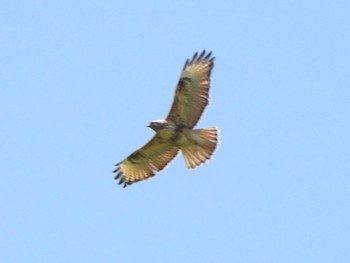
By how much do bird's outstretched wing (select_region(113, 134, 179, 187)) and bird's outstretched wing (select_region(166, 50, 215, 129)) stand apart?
2.15 feet

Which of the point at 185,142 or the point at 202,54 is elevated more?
the point at 202,54

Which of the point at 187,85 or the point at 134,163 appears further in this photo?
the point at 134,163

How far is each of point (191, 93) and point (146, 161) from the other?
5.81 feet

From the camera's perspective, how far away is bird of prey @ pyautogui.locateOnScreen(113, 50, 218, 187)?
18297 millimetres

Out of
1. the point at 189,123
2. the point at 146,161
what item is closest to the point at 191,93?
the point at 189,123

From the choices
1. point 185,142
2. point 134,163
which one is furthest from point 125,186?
point 185,142

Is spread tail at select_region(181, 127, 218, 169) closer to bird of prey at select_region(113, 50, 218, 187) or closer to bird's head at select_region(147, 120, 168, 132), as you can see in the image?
bird of prey at select_region(113, 50, 218, 187)

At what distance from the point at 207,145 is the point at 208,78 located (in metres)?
1.14

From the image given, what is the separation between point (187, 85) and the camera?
1830 cm

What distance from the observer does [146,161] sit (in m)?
19.4

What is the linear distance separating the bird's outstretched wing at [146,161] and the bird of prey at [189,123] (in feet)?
0.06

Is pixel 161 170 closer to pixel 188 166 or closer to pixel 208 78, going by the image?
pixel 188 166

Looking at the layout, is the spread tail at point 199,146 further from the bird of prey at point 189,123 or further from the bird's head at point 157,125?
the bird's head at point 157,125

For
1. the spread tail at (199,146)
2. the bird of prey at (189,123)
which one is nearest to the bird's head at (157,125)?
the bird of prey at (189,123)
